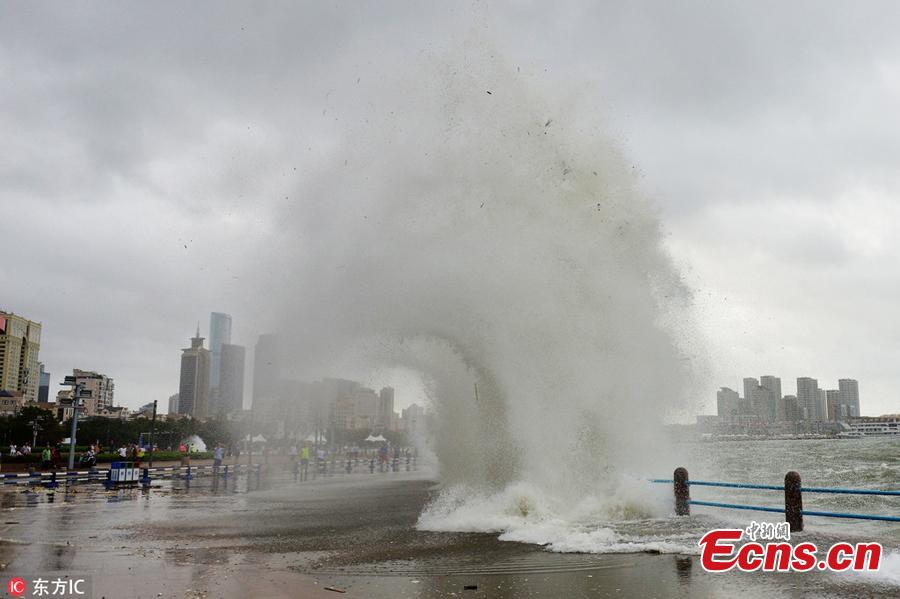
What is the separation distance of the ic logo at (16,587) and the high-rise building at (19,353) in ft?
450

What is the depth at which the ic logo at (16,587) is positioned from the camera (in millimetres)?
7775

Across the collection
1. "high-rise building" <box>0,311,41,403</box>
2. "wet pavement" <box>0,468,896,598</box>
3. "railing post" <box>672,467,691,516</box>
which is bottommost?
"wet pavement" <box>0,468,896,598</box>

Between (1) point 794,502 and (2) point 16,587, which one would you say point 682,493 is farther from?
(2) point 16,587

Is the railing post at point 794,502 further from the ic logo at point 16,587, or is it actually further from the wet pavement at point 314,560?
the ic logo at point 16,587

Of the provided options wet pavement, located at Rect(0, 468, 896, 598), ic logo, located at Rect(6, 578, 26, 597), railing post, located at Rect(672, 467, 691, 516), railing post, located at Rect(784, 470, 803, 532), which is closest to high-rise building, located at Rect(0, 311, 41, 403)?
wet pavement, located at Rect(0, 468, 896, 598)

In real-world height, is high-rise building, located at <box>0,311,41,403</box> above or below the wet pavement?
above

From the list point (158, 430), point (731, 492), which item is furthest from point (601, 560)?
point (158, 430)

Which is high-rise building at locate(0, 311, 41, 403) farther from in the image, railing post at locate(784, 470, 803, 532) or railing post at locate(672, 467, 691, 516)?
railing post at locate(784, 470, 803, 532)

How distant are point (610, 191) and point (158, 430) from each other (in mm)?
74729

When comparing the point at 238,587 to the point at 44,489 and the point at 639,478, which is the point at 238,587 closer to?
the point at 639,478

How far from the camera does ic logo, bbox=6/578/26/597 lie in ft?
25.5

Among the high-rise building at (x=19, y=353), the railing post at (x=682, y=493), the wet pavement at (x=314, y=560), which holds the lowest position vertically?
the wet pavement at (x=314, y=560)

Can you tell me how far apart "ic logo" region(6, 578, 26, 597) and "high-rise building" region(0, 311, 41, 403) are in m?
137

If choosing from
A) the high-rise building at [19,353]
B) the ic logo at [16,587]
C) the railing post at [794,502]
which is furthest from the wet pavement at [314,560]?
the high-rise building at [19,353]
